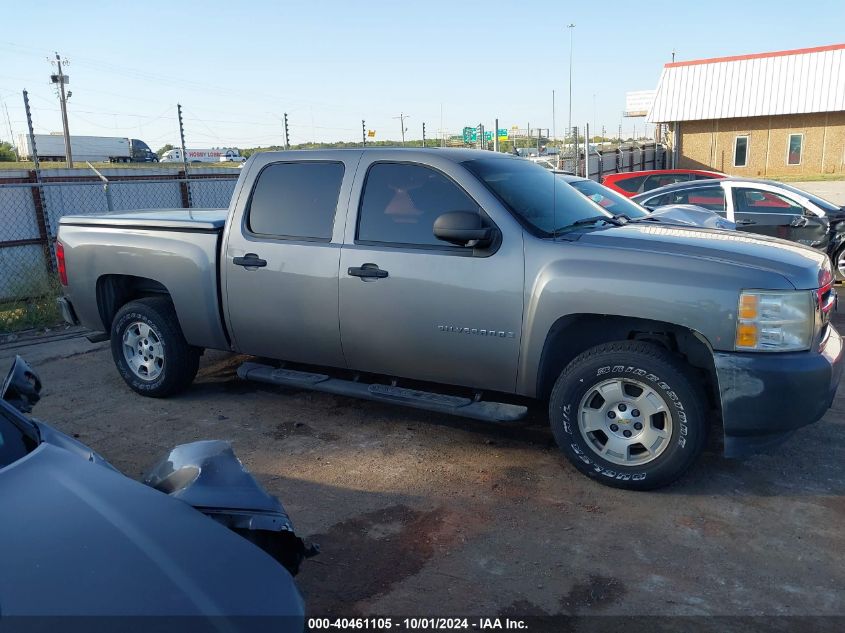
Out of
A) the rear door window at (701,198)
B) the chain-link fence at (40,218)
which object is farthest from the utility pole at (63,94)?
the rear door window at (701,198)

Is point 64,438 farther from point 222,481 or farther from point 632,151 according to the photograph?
point 632,151

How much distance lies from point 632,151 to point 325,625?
104ft

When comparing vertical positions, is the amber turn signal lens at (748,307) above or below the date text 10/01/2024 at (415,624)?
above

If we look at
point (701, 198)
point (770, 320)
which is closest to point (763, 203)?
point (701, 198)

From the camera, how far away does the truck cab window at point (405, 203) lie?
185 inches

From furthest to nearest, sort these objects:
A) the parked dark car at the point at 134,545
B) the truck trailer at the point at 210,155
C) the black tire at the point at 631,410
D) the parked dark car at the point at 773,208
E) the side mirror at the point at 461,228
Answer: the truck trailer at the point at 210,155
the parked dark car at the point at 773,208
the side mirror at the point at 461,228
the black tire at the point at 631,410
the parked dark car at the point at 134,545

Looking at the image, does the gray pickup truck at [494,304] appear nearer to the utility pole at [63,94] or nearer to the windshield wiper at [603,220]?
the windshield wiper at [603,220]

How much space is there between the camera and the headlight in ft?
12.5

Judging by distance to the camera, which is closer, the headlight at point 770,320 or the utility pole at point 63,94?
Result: the headlight at point 770,320

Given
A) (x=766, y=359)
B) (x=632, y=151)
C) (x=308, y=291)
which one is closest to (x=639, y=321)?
(x=766, y=359)

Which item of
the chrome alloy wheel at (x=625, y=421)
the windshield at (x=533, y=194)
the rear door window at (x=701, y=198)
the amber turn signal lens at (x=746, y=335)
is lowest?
the chrome alloy wheel at (x=625, y=421)

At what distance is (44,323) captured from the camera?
8.98 m

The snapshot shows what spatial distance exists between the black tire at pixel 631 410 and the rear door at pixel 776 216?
716cm

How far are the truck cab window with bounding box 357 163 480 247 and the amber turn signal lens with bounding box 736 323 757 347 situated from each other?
1689 millimetres
